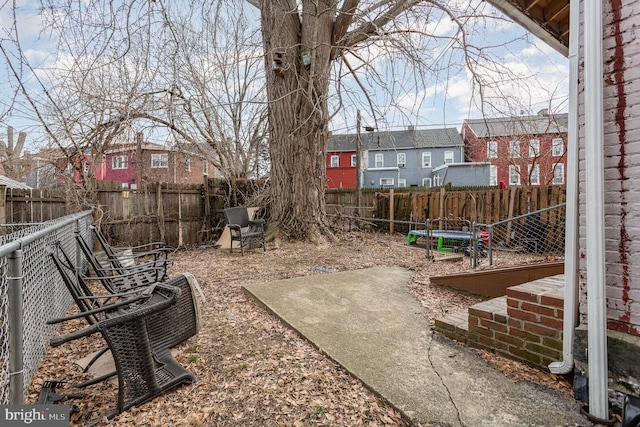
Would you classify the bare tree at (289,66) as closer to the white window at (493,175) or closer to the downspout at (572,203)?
the downspout at (572,203)

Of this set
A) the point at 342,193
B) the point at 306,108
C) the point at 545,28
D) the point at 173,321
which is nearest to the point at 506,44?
the point at 545,28

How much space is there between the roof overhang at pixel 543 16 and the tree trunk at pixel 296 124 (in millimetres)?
4001

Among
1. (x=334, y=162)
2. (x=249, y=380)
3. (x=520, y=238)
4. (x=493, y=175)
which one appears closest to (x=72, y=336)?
(x=249, y=380)

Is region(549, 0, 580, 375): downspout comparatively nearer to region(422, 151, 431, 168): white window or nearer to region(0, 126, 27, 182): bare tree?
region(0, 126, 27, 182): bare tree

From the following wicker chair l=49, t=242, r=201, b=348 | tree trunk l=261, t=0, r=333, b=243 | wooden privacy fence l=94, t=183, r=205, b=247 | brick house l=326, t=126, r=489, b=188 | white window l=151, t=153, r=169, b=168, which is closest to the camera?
wicker chair l=49, t=242, r=201, b=348

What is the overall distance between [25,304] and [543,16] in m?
4.76

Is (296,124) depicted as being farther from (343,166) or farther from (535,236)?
(343,166)

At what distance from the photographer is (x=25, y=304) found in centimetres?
231

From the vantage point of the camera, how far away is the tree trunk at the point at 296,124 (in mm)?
6801

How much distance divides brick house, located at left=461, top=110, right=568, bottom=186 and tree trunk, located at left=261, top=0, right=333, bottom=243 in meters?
3.17

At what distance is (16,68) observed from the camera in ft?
12.0

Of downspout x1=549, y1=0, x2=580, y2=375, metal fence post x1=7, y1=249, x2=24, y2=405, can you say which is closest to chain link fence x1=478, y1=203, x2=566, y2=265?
downspout x1=549, y1=0, x2=580, y2=375

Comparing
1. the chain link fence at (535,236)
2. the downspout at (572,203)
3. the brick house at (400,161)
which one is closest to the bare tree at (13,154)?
the downspout at (572,203)

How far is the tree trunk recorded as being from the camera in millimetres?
6801
